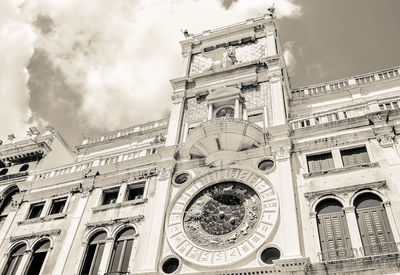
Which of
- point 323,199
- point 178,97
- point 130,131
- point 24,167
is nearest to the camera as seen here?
point 323,199

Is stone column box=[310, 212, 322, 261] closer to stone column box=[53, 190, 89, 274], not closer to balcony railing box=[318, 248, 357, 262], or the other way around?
balcony railing box=[318, 248, 357, 262]

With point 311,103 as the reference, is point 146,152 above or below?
below

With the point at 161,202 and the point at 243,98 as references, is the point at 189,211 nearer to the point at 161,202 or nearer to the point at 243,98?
the point at 161,202

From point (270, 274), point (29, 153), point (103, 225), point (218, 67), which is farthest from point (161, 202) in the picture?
point (29, 153)

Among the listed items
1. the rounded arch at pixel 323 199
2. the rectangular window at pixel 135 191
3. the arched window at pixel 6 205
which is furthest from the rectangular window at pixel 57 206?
the rounded arch at pixel 323 199

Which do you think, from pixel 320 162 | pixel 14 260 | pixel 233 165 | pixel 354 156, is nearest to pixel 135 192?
pixel 233 165

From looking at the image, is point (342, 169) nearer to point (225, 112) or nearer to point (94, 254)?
point (225, 112)

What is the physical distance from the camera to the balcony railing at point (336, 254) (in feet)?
45.1

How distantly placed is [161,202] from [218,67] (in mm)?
9890

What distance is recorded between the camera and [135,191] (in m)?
20.3

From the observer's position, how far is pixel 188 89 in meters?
24.2

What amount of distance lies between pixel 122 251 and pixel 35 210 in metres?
7.40

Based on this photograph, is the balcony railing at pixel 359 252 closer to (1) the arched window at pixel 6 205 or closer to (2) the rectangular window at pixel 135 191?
(2) the rectangular window at pixel 135 191

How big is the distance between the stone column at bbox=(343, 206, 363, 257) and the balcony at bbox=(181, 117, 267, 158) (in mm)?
5201
